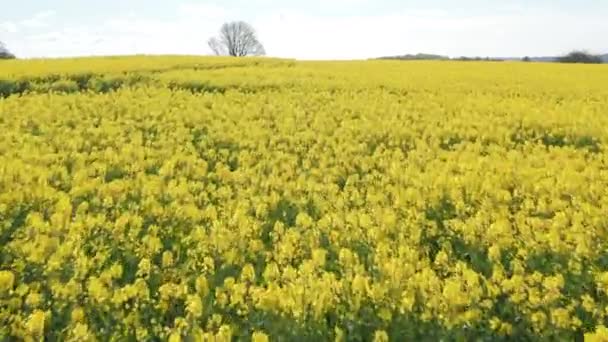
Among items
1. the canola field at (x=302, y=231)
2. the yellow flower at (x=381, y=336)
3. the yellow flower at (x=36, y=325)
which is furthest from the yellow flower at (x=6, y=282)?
the yellow flower at (x=381, y=336)

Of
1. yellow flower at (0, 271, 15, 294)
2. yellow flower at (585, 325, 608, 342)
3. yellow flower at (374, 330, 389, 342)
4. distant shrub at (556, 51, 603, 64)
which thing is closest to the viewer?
yellow flower at (585, 325, 608, 342)

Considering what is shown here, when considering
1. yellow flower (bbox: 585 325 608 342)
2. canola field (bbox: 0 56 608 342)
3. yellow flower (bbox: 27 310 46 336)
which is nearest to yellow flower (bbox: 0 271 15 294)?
canola field (bbox: 0 56 608 342)

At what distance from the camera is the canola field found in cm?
398

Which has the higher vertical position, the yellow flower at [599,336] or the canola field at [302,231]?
the yellow flower at [599,336]

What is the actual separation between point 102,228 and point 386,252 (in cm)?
256

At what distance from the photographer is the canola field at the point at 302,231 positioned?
3979 millimetres

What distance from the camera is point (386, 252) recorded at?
4.91 metres

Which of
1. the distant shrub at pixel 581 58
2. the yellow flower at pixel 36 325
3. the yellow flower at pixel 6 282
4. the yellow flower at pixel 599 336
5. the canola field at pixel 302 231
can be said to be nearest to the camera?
the yellow flower at pixel 599 336

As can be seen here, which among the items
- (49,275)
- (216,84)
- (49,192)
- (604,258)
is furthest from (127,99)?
(604,258)

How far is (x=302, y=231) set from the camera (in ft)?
19.3

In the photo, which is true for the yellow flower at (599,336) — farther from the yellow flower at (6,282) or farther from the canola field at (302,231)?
the yellow flower at (6,282)

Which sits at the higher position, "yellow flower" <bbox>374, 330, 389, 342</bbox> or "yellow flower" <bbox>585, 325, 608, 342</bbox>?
"yellow flower" <bbox>585, 325, 608, 342</bbox>

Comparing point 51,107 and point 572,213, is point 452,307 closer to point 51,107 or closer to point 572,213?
point 572,213

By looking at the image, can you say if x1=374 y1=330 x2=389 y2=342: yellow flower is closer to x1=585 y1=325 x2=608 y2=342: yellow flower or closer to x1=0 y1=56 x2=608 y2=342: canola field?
x1=0 y1=56 x2=608 y2=342: canola field
